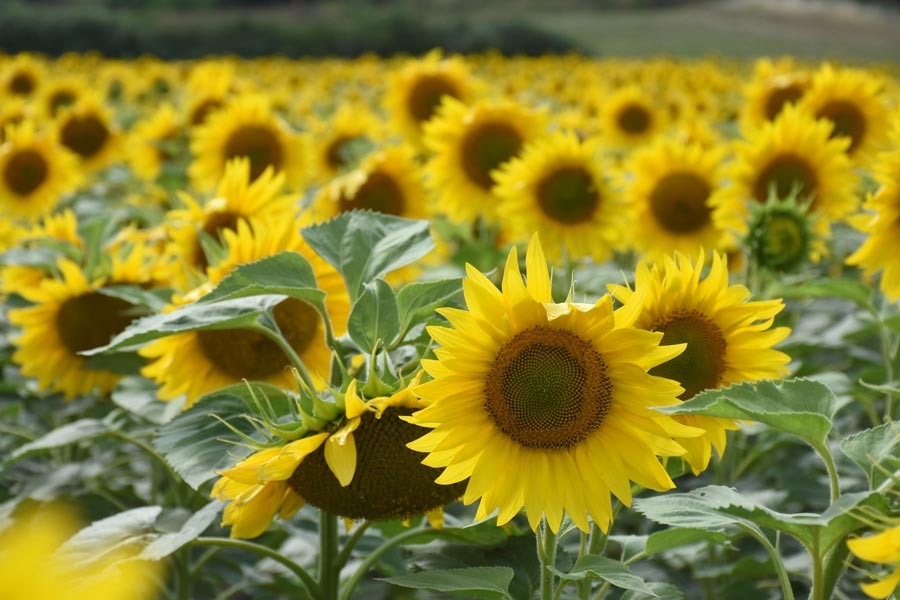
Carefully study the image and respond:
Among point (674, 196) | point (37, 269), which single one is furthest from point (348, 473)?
point (674, 196)

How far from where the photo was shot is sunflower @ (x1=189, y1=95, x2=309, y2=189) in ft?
12.6

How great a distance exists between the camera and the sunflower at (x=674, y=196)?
336 centimetres

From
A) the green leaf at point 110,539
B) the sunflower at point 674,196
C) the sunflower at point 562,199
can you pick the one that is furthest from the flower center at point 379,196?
the green leaf at point 110,539

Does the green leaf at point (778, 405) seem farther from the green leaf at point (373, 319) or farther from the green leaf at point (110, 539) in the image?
the green leaf at point (110, 539)

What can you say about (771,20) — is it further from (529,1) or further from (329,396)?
(329,396)

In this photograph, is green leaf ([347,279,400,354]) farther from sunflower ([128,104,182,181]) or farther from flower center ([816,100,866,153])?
sunflower ([128,104,182,181])

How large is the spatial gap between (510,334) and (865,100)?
9.09 ft

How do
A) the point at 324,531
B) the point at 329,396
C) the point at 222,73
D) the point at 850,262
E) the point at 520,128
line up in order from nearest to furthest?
1. the point at 329,396
2. the point at 324,531
3. the point at 850,262
4. the point at 520,128
5. the point at 222,73

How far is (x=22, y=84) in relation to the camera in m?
6.32

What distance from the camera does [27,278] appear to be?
2713mm

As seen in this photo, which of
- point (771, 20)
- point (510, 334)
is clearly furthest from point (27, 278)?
point (771, 20)

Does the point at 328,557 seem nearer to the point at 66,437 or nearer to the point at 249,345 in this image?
the point at 249,345

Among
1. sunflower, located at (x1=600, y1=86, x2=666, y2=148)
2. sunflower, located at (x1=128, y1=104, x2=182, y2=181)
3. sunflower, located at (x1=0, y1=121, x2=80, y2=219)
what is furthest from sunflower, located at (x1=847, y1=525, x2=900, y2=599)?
sunflower, located at (x1=600, y1=86, x2=666, y2=148)

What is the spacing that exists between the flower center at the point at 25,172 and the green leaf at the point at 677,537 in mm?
3344
